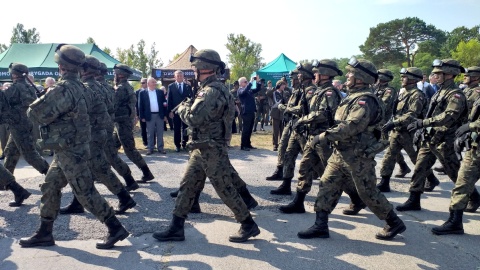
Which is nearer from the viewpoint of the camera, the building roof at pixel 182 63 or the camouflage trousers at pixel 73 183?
the camouflage trousers at pixel 73 183

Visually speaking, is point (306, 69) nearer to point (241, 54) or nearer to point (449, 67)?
point (449, 67)

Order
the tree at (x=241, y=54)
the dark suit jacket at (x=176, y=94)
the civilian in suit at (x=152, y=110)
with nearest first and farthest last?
the dark suit jacket at (x=176, y=94)
the civilian in suit at (x=152, y=110)
the tree at (x=241, y=54)

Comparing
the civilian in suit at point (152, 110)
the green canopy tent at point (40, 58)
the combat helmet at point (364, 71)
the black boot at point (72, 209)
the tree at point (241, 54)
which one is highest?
the tree at point (241, 54)

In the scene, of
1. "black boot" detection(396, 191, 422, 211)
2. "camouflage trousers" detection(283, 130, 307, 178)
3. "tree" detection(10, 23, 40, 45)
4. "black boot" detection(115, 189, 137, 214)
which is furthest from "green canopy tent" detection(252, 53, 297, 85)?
"tree" detection(10, 23, 40, 45)

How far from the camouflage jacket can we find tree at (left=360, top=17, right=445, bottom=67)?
152 ft

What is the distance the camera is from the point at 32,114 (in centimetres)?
416

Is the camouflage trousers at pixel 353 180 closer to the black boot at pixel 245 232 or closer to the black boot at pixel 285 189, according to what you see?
the black boot at pixel 245 232

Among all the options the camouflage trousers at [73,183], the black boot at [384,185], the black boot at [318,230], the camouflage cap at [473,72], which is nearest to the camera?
the camouflage trousers at [73,183]

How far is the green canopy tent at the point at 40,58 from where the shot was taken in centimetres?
1667

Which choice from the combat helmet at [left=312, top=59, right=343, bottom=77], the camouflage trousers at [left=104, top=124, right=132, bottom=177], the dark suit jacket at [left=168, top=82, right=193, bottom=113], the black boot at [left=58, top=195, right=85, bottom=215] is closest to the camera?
the black boot at [left=58, top=195, right=85, bottom=215]

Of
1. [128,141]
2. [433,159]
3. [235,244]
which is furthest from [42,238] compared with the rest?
[433,159]

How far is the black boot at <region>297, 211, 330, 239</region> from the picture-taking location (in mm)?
4660

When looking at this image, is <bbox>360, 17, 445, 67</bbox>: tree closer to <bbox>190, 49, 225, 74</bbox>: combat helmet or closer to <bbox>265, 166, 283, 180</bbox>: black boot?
<bbox>265, 166, 283, 180</bbox>: black boot

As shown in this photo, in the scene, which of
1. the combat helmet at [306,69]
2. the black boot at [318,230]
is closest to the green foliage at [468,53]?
the combat helmet at [306,69]
